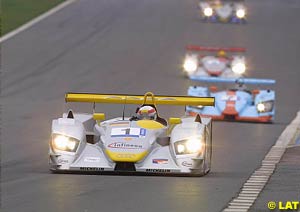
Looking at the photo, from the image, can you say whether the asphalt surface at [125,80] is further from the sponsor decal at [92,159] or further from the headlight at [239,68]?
the headlight at [239,68]

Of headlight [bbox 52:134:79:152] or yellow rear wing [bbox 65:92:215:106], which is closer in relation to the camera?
headlight [bbox 52:134:79:152]

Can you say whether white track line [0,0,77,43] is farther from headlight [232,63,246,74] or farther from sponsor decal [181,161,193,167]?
sponsor decal [181,161,193,167]

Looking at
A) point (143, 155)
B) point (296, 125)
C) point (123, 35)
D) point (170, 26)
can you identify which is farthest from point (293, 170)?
point (170, 26)

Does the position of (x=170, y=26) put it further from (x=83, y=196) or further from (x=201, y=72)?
(x=83, y=196)

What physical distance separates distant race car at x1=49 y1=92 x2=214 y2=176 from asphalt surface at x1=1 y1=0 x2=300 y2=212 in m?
0.24

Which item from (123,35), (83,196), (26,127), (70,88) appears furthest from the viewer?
(123,35)

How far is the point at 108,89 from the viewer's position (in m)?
32.8

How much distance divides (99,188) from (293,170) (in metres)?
3.05

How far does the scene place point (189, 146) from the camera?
47.4 feet

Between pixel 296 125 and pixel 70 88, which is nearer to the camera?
pixel 296 125

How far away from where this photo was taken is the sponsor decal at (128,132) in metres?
14.6

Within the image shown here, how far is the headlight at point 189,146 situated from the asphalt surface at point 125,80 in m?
0.41

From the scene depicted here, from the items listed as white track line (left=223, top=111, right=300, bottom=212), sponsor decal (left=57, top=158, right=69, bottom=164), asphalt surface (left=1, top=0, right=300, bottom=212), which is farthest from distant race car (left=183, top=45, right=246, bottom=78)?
sponsor decal (left=57, top=158, right=69, bottom=164)

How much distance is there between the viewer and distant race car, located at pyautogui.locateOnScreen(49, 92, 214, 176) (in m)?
14.2
